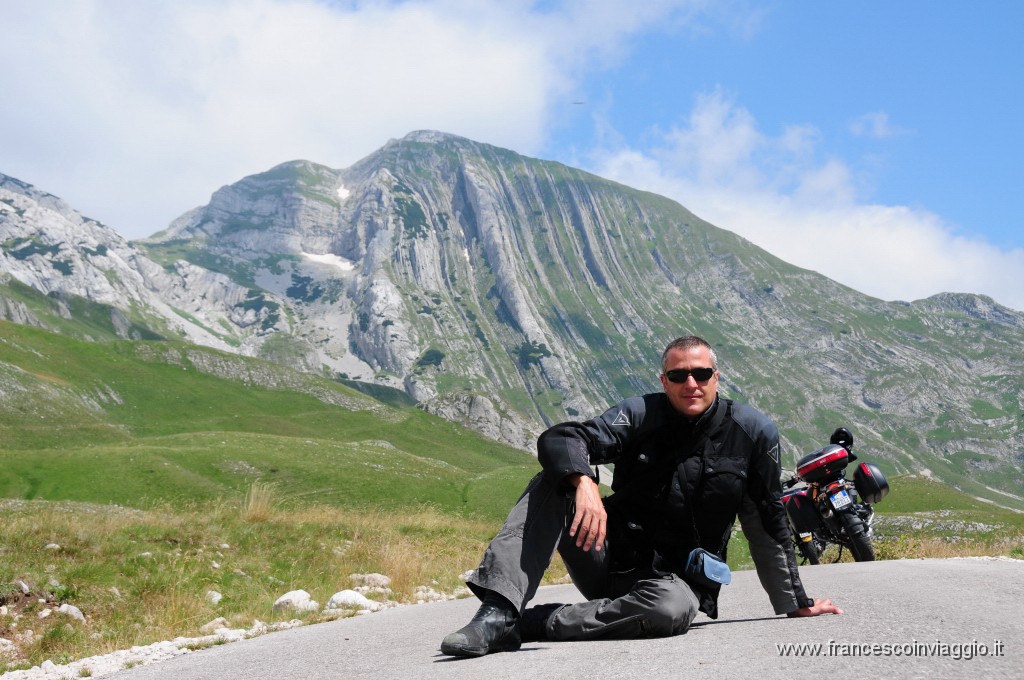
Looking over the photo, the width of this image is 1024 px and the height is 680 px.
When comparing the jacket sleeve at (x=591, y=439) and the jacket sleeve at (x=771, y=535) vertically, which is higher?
the jacket sleeve at (x=591, y=439)

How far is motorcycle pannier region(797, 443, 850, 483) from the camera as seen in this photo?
43.5 feet

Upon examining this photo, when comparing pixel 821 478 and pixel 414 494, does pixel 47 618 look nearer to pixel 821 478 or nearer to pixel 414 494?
pixel 821 478

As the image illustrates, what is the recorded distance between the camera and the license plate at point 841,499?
1381 centimetres

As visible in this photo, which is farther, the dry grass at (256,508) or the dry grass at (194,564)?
the dry grass at (256,508)

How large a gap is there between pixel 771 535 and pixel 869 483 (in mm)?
8132

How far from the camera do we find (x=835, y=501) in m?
13.9

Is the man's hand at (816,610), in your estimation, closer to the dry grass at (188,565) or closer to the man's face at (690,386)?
the man's face at (690,386)

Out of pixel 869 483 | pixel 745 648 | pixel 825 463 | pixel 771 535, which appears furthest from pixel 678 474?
pixel 869 483

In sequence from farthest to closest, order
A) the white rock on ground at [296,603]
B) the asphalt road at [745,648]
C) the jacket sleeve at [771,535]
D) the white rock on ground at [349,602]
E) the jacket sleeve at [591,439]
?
the white rock on ground at [349,602], the white rock on ground at [296,603], the jacket sleeve at [771,535], the jacket sleeve at [591,439], the asphalt road at [745,648]

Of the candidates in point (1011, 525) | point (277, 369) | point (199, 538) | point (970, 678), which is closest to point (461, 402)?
point (277, 369)

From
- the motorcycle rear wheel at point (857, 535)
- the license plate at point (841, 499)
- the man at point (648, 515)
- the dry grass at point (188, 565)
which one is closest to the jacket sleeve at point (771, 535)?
the man at point (648, 515)

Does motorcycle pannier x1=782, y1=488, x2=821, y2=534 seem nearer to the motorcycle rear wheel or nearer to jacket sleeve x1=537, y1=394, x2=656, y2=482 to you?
the motorcycle rear wheel

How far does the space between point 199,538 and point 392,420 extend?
10202 cm

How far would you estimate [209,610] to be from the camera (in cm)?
1038
